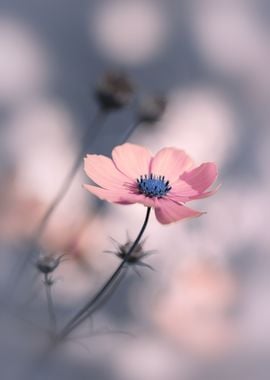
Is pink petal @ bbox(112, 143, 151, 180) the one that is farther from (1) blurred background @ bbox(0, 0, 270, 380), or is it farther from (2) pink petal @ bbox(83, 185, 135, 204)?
(1) blurred background @ bbox(0, 0, 270, 380)

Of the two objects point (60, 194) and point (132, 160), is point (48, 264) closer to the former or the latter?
point (132, 160)

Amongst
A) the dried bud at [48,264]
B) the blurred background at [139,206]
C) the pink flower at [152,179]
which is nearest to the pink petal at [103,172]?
the pink flower at [152,179]

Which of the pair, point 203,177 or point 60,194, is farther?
point 60,194

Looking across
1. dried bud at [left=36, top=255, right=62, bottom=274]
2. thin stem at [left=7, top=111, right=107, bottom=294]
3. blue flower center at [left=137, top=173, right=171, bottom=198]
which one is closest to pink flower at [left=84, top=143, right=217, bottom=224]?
blue flower center at [left=137, top=173, right=171, bottom=198]

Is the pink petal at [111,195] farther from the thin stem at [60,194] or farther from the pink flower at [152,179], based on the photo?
the thin stem at [60,194]

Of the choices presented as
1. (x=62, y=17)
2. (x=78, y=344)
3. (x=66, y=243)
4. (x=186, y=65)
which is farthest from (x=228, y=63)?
(x=78, y=344)

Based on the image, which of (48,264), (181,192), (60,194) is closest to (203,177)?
(181,192)
